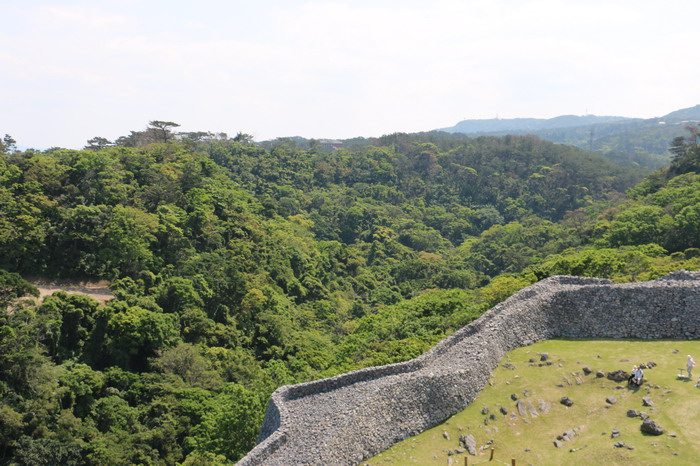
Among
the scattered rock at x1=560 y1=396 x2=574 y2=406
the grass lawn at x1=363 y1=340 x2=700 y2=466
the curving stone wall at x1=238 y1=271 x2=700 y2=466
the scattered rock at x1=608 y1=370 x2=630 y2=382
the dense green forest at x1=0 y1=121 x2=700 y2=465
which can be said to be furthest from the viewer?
the dense green forest at x1=0 y1=121 x2=700 y2=465

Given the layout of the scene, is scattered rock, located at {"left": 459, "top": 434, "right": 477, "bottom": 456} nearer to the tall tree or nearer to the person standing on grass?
the person standing on grass

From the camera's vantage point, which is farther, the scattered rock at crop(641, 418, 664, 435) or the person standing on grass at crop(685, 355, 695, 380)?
the person standing on grass at crop(685, 355, 695, 380)

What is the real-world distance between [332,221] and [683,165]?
39549mm

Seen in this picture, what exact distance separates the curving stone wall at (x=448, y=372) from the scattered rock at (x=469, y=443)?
42.4 inches

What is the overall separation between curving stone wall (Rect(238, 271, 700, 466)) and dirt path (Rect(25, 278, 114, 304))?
18.5 m

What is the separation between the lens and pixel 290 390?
15211 millimetres

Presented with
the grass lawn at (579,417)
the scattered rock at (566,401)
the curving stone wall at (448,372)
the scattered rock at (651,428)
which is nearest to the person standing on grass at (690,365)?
the grass lawn at (579,417)

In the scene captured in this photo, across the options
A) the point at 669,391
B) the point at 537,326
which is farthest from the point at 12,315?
the point at 669,391

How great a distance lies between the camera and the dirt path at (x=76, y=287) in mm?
29375

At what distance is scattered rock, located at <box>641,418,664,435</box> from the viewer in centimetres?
1303

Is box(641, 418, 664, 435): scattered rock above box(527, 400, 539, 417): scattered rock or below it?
above

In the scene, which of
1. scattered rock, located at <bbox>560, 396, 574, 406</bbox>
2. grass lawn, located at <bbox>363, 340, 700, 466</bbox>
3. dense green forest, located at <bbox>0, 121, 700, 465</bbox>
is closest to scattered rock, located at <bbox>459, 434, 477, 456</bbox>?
grass lawn, located at <bbox>363, 340, 700, 466</bbox>

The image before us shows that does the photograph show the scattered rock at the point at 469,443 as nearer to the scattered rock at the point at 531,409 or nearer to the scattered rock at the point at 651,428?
the scattered rock at the point at 531,409

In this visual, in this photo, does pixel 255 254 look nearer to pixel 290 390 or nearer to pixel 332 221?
pixel 290 390
